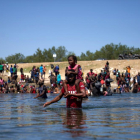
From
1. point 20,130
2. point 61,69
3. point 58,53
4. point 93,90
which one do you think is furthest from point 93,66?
point 58,53

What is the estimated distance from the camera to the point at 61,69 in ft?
181

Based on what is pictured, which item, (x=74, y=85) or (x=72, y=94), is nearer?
(x=72, y=94)

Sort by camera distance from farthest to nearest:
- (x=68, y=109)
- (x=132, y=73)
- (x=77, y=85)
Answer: (x=132, y=73) → (x=68, y=109) → (x=77, y=85)

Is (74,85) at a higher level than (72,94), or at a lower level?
higher

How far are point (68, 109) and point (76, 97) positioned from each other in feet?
1.95

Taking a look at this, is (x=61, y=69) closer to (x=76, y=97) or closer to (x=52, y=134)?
(x=76, y=97)

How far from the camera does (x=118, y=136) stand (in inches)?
243

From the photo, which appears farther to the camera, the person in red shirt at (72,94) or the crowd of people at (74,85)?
the crowd of people at (74,85)

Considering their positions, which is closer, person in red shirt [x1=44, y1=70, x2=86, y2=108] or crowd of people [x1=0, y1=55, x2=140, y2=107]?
person in red shirt [x1=44, y1=70, x2=86, y2=108]

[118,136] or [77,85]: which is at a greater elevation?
[77,85]

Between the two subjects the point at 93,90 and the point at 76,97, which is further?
the point at 93,90

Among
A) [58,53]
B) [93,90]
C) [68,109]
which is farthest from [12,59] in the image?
[68,109]

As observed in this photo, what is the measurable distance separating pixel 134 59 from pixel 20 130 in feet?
170

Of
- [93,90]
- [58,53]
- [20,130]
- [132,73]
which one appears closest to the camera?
[20,130]
